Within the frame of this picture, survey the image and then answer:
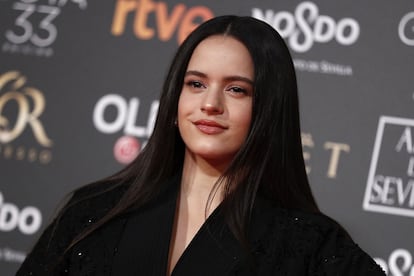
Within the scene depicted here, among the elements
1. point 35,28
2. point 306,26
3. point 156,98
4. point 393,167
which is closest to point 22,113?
point 35,28

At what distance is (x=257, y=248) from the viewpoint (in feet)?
5.15

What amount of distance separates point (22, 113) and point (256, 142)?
134 cm

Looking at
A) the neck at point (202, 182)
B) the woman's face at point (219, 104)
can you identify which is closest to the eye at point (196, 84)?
the woman's face at point (219, 104)

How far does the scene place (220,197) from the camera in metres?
1.63

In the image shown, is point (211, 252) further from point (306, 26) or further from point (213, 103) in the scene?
point (306, 26)

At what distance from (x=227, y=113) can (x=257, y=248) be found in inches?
9.9

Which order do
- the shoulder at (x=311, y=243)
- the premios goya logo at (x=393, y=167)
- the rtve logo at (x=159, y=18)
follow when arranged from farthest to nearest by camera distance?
1. the rtve logo at (x=159, y=18)
2. the premios goya logo at (x=393, y=167)
3. the shoulder at (x=311, y=243)

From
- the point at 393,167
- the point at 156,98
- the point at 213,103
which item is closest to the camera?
the point at 213,103

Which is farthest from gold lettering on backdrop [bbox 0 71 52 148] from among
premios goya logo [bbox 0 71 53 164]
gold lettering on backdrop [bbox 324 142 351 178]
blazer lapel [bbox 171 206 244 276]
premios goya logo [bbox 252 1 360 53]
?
blazer lapel [bbox 171 206 244 276]

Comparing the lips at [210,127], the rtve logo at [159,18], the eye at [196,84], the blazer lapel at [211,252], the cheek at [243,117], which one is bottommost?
the blazer lapel at [211,252]

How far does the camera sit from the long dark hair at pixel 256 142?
1.60 metres

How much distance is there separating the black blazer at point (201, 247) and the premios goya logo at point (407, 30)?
106 centimetres

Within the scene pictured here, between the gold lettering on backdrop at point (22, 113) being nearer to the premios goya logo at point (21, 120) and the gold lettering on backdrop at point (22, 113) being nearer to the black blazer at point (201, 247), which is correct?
the premios goya logo at point (21, 120)

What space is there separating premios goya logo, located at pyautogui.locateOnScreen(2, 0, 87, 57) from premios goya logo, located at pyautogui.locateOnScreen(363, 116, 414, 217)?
40.2 inches
